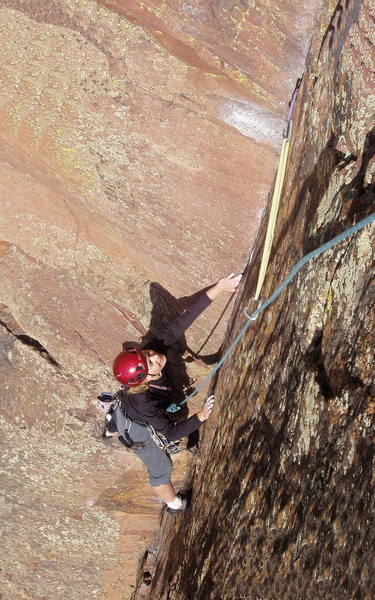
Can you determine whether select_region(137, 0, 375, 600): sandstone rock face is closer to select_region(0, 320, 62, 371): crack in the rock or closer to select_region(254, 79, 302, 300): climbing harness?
select_region(254, 79, 302, 300): climbing harness

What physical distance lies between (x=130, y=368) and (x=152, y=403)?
1.92 feet

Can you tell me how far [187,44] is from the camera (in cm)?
460

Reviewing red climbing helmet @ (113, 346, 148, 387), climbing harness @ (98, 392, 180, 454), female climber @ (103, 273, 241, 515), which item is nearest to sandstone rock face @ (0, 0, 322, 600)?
female climber @ (103, 273, 241, 515)

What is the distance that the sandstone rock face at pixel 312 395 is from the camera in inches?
108

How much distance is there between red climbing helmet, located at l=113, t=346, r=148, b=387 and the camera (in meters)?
4.89

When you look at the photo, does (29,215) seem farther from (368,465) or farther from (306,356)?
(368,465)

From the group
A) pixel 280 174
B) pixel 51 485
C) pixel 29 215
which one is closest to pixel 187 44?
pixel 280 174

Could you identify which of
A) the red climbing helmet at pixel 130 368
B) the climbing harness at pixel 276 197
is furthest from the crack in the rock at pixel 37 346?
the climbing harness at pixel 276 197

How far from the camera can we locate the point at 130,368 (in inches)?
193

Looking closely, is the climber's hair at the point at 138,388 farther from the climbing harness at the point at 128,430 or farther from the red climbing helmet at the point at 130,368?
the climbing harness at the point at 128,430

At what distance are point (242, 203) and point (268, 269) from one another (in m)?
0.96

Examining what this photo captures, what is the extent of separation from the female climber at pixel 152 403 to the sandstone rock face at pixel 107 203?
54 cm

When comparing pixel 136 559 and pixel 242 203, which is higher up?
pixel 242 203

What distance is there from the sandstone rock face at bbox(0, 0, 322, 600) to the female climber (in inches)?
21.2
